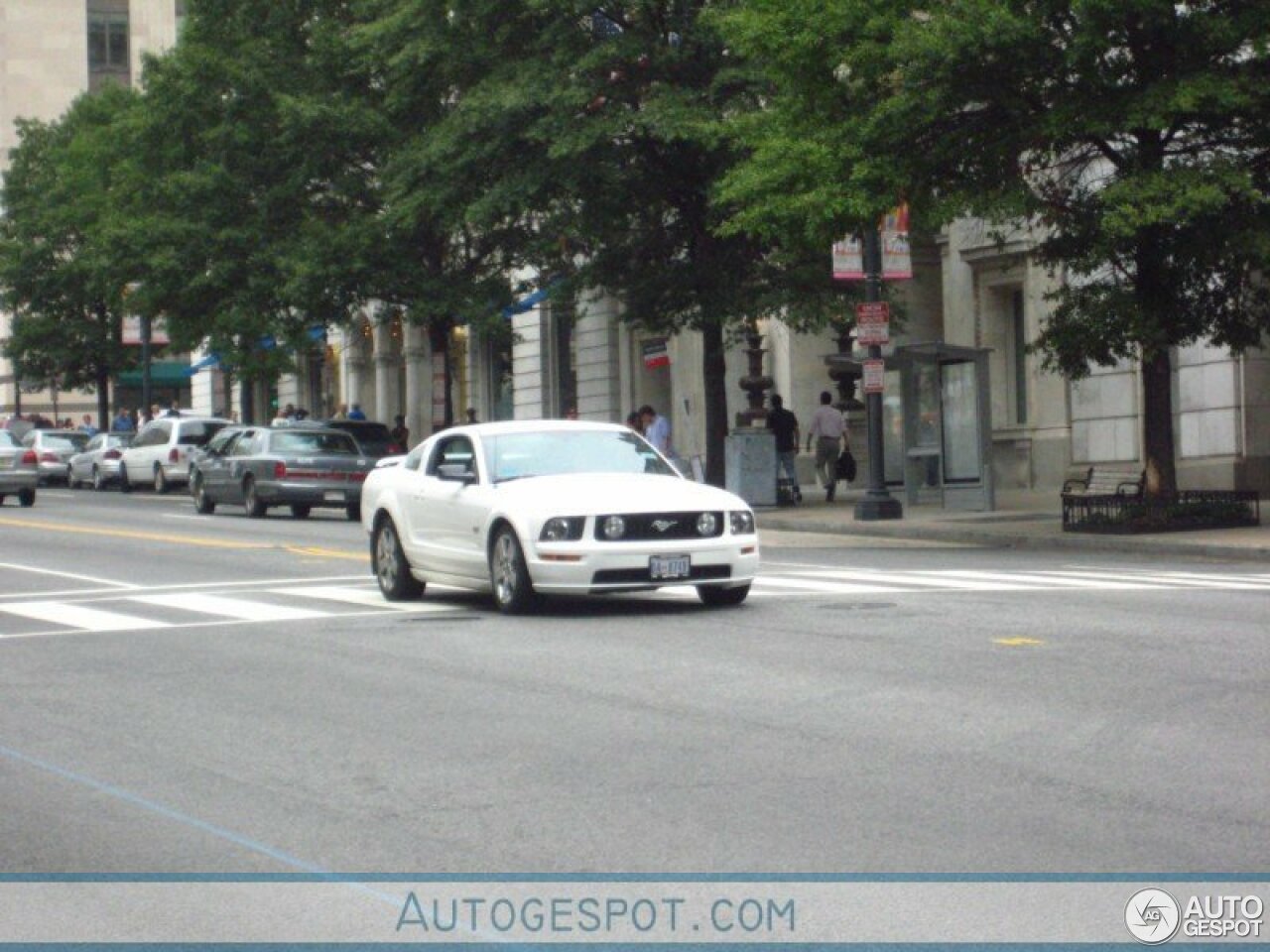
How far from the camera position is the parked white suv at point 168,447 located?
164 ft

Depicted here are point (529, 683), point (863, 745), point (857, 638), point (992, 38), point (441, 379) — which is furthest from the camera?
point (441, 379)

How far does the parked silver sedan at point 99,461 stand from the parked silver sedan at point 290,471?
14.8 m

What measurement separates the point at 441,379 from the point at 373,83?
6384 mm

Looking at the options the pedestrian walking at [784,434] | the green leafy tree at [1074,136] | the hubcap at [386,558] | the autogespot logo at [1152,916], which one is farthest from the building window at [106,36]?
the autogespot logo at [1152,916]

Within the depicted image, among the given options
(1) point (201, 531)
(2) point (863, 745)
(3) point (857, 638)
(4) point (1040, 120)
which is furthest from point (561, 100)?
(2) point (863, 745)

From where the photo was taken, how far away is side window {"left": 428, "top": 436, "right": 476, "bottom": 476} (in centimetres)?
1748

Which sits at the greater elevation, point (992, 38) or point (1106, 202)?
point (992, 38)

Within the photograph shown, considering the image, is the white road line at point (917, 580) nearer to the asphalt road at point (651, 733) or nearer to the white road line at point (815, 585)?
the asphalt road at point (651, 733)

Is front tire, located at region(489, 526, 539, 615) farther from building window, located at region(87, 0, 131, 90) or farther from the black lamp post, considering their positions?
building window, located at region(87, 0, 131, 90)

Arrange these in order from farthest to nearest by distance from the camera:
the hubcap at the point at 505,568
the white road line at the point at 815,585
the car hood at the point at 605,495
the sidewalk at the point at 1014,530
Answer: the sidewalk at the point at 1014,530 → the white road line at the point at 815,585 → the hubcap at the point at 505,568 → the car hood at the point at 605,495

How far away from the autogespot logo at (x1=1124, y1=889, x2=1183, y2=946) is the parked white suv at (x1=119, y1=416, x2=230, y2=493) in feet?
145

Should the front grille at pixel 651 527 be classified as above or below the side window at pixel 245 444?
below

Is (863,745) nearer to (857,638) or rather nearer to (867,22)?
(857,638)

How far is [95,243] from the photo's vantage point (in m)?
53.6
